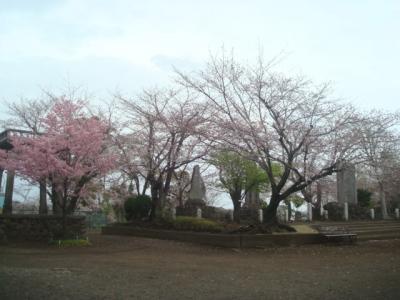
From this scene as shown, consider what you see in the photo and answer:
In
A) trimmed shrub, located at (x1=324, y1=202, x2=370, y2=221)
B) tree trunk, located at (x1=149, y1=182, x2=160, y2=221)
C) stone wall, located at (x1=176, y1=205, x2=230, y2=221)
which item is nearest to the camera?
tree trunk, located at (x1=149, y1=182, x2=160, y2=221)

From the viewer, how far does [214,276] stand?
8797 mm

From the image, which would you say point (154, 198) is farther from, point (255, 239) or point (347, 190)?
point (347, 190)

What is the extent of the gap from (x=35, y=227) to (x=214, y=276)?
11273 millimetres

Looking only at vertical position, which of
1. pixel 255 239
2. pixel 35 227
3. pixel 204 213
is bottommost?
pixel 255 239

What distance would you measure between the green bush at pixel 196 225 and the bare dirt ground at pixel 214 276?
3597mm

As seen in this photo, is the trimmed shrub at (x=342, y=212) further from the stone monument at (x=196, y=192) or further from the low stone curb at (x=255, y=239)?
the low stone curb at (x=255, y=239)

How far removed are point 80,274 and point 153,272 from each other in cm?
146

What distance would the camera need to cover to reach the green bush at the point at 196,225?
17361 mm

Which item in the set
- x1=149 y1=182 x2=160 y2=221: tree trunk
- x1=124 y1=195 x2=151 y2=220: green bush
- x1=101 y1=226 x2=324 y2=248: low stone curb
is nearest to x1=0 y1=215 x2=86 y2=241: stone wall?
x1=101 y1=226 x2=324 y2=248: low stone curb

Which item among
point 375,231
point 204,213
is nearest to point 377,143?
point 375,231

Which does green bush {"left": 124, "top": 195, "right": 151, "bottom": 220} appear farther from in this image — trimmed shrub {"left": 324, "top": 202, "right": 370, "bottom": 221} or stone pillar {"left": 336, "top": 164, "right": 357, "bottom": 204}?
stone pillar {"left": 336, "top": 164, "right": 357, "bottom": 204}

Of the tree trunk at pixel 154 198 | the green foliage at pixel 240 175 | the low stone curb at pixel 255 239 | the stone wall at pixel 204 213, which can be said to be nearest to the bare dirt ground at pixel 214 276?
the low stone curb at pixel 255 239

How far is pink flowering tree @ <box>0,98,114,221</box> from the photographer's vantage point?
16.7m

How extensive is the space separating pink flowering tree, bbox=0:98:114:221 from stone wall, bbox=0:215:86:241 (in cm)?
63
